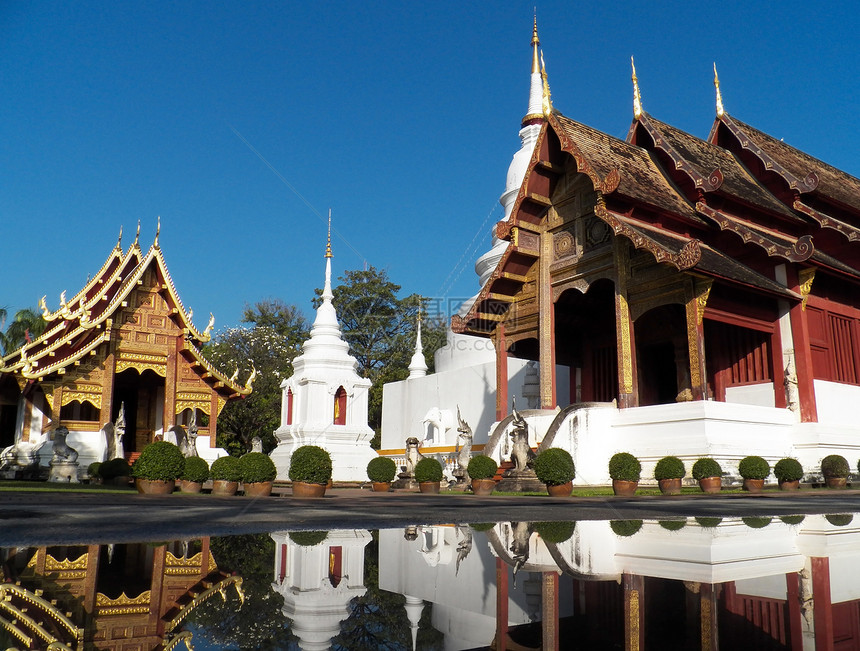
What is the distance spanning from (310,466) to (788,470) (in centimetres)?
858

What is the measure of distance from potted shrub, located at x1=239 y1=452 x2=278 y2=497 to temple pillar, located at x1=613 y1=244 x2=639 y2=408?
24.1ft

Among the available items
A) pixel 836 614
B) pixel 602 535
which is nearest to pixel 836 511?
pixel 602 535

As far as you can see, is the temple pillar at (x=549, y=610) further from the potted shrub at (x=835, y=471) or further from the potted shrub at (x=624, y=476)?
the potted shrub at (x=835, y=471)

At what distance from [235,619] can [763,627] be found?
4.56 ft

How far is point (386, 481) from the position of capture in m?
16.0

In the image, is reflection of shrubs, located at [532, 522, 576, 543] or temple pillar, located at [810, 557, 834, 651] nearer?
temple pillar, located at [810, 557, 834, 651]

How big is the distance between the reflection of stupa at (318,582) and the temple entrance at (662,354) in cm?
1373

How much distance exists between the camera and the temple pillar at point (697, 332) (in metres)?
13.9

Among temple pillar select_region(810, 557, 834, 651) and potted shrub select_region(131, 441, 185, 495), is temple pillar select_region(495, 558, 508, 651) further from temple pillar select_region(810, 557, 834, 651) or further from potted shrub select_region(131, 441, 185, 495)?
potted shrub select_region(131, 441, 185, 495)

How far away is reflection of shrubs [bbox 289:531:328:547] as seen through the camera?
387 centimetres

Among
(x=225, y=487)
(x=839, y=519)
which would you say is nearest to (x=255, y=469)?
(x=225, y=487)

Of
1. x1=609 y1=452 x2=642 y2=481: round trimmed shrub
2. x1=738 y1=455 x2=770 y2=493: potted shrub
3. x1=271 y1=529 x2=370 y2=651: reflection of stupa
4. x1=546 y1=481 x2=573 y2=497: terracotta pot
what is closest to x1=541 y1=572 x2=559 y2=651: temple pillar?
x1=271 y1=529 x2=370 y2=651: reflection of stupa

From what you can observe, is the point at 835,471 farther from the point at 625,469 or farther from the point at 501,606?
the point at 501,606

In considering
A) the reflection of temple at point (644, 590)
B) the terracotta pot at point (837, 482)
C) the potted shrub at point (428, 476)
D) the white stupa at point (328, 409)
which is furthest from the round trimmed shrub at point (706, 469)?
the white stupa at point (328, 409)
